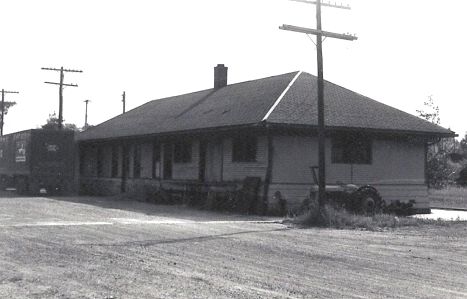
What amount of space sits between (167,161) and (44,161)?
7392 mm

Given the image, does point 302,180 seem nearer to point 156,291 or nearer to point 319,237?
point 319,237

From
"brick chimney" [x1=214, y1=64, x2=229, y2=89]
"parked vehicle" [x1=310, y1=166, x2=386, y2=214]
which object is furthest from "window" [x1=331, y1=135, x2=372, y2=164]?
"brick chimney" [x1=214, y1=64, x2=229, y2=89]

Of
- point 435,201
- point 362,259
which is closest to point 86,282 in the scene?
point 362,259

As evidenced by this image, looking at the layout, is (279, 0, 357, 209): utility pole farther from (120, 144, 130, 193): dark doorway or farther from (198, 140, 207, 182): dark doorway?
(120, 144, 130, 193): dark doorway

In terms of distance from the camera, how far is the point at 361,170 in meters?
24.4

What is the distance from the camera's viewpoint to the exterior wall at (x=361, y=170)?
74.8 feet

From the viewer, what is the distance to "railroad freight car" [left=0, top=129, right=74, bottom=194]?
32.9 m

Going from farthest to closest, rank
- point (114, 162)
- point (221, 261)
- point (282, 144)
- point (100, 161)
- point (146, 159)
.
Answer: point (100, 161) < point (114, 162) < point (146, 159) < point (282, 144) < point (221, 261)

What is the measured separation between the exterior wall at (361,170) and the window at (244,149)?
1.30m

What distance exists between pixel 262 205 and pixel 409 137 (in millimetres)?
7076

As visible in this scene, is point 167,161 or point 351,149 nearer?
point 351,149

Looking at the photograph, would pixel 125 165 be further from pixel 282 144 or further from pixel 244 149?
pixel 282 144

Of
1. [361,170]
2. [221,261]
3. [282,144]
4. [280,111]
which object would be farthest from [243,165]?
[221,261]

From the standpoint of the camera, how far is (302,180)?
76.0ft
